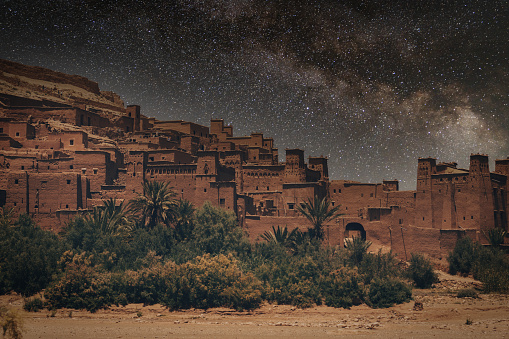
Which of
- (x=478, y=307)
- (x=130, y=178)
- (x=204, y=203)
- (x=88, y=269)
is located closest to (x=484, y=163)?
(x=478, y=307)

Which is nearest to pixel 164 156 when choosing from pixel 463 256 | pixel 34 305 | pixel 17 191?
pixel 17 191

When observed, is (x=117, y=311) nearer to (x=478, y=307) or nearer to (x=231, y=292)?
(x=231, y=292)

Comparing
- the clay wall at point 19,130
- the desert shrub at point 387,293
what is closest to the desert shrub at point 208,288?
the desert shrub at point 387,293

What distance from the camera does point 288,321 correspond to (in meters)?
35.8

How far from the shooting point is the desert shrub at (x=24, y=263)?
3831 cm

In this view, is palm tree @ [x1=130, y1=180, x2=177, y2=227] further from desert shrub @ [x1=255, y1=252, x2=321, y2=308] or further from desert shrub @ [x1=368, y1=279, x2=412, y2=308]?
desert shrub @ [x1=368, y1=279, x2=412, y2=308]

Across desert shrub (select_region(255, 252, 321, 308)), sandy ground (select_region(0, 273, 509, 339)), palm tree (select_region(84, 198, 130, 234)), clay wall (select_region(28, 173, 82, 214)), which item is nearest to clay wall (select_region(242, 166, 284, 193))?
palm tree (select_region(84, 198, 130, 234))

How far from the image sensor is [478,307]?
3734cm

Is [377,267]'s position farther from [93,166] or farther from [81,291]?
[93,166]

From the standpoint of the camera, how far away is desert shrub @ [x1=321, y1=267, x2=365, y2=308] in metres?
38.3

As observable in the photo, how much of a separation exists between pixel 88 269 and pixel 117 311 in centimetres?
280

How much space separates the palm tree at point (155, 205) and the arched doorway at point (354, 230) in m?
12.6

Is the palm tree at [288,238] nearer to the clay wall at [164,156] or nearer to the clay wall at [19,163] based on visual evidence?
the clay wall at [164,156]

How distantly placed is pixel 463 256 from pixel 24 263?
27683 millimetres
